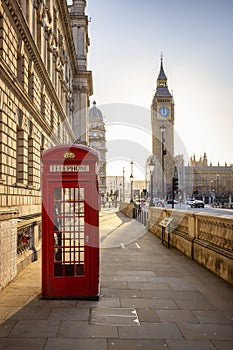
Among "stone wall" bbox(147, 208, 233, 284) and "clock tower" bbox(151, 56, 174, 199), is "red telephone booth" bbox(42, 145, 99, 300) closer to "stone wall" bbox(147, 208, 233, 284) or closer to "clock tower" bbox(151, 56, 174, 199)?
"stone wall" bbox(147, 208, 233, 284)

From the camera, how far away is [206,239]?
10.9m

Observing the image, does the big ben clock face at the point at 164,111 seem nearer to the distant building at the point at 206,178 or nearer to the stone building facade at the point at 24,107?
the distant building at the point at 206,178

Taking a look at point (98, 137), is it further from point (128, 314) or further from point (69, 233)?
point (128, 314)

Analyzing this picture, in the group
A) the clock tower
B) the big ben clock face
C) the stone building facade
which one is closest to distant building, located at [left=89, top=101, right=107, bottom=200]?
the clock tower

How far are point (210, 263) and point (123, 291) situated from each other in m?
2.98

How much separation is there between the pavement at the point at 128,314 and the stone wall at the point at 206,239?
369mm

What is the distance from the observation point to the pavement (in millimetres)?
5258

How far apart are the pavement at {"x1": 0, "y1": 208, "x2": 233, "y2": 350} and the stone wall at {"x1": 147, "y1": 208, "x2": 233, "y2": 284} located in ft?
1.21

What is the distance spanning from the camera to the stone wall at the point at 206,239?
29.7ft

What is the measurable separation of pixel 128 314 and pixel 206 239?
4.89 metres

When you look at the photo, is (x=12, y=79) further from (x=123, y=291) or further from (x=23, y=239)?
(x=123, y=291)

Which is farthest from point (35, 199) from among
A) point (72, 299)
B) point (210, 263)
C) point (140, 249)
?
point (72, 299)

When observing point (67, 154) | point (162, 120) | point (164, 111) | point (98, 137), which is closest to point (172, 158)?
point (162, 120)

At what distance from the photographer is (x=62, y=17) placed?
100 feet
